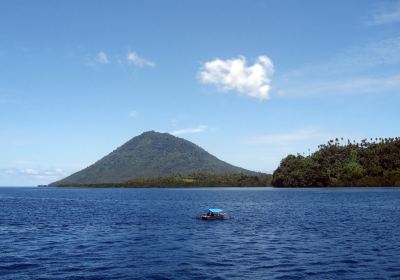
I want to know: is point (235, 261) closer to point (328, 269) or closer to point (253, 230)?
point (328, 269)

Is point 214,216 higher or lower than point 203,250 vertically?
higher

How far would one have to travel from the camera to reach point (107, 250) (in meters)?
56.2

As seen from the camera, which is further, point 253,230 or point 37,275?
point 253,230

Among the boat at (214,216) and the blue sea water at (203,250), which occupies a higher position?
the boat at (214,216)

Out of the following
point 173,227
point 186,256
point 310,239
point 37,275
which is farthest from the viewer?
point 173,227

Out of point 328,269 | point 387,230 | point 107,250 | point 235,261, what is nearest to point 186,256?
point 235,261

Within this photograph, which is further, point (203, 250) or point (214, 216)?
point (214, 216)

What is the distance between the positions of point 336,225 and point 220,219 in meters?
25.2

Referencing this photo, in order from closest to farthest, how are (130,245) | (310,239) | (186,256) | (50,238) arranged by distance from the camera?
(186,256) < (130,245) < (310,239) < (50,238)

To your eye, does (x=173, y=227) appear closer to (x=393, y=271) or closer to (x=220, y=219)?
(x=220, y=219)

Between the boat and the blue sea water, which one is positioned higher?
the boat

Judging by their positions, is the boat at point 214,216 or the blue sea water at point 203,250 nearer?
the blue sea water at point 203,250

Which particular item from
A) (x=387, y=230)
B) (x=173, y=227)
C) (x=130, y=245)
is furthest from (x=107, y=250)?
(x=387, y=230)

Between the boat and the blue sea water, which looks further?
the boat
